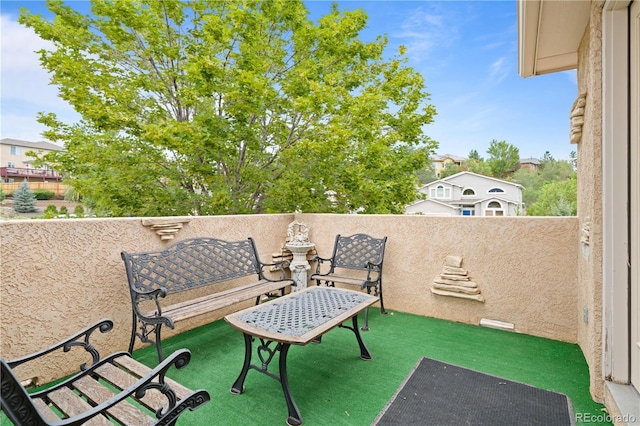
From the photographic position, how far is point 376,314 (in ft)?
12.7

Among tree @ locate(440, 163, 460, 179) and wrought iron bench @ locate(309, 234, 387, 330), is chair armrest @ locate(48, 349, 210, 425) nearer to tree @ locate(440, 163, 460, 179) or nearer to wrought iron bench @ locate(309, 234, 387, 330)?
wrought iron bench @ locate(309, 234, 387, 330)

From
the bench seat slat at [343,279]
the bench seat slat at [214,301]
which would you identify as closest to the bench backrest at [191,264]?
the bench seat slat at [214,301]

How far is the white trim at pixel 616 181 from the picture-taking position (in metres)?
1.85

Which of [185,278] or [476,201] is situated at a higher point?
[476,201]

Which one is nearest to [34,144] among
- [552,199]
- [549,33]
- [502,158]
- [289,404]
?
[289,404]

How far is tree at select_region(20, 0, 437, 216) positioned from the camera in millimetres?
6000

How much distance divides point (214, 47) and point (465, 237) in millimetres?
6163

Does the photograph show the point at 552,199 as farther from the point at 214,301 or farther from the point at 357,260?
the point at 214,301

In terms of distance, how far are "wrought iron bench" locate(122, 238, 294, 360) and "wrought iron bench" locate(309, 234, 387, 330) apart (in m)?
0.60

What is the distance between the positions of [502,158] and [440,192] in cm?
1134

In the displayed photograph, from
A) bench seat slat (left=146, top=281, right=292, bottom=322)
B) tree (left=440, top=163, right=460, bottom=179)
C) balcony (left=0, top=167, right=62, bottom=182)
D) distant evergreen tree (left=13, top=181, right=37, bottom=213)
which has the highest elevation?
tree (left=440, top=163, right=460, bottom=179)

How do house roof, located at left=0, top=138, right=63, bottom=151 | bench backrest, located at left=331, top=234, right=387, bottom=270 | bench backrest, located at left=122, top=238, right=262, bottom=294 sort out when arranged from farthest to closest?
house roof, located at left=0, top=138, right=63, bottom=151
bench backrest, located at left=331, top=234, right=387, bottom=270
bench backrest, located at left=122, top=238, right=262, bottom=294

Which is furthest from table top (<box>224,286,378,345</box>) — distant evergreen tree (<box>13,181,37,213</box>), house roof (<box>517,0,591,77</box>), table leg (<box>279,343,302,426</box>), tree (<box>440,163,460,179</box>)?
tree (<box>440,163,460,179</box>)

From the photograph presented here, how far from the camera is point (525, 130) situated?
2920cm
